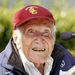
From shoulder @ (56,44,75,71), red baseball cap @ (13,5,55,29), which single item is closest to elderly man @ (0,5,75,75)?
red baseball cap @ (13,5,55,29)

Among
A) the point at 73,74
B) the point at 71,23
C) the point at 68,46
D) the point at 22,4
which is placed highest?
the point at 73,74

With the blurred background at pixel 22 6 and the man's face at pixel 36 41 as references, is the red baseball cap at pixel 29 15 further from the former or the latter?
the blurred background at pixel 22 6

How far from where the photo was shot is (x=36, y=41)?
2.81m

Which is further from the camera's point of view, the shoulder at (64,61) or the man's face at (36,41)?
the shoulder at (64,61)

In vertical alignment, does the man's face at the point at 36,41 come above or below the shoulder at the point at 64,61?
above

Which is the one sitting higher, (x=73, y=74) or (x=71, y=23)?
(x=73, y=74)

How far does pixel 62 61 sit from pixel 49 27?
54cm

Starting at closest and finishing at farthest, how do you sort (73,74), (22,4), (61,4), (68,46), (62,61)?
(73,74), (62,61), (68,46), (22,4), (61,4)

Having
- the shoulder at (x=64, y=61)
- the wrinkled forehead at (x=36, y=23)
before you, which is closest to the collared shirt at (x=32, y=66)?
the shoulder at (x=64, y=61)

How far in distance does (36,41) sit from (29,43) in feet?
0.24

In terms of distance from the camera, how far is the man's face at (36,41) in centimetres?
283

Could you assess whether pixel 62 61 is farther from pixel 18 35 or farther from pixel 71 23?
pixel 71 23

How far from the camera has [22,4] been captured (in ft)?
25.8

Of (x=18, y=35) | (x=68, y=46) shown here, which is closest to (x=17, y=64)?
(x=18, y=35)
